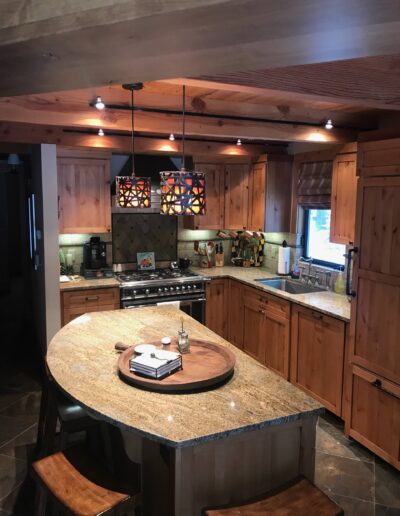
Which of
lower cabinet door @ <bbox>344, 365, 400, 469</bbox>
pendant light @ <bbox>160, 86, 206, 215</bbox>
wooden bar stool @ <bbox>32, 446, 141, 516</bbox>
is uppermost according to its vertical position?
pendant light @ <bbox>160, 86, 206, 215</bbox>

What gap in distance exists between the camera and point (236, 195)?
5.53m

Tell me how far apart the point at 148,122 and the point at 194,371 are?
6.36 feet

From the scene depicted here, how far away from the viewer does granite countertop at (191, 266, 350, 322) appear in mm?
3783

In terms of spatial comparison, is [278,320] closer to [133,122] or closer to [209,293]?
[209,293]

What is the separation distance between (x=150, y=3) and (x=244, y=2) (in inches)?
4.7

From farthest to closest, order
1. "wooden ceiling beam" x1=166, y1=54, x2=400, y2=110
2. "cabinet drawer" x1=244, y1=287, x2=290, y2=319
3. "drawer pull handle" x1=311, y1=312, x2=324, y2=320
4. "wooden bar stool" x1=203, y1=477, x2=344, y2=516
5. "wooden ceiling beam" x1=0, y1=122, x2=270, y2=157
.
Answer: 1. "cabinet drawer" x1=244, y1=287, x2=290, y2=319
2. "wooden ceiling beam" x1=0, y1=122, x2=270, y2=157
3. "drawer pull handle" x1=311, y1=312, x2=324, y2=320
4. "wooden bar stool" x1=203, y1=477, x2=344, y2=516
5. "wooden ceiling beam" x1=166, y1=54, x2=400, y2=110

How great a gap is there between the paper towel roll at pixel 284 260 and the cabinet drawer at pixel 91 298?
188 cm

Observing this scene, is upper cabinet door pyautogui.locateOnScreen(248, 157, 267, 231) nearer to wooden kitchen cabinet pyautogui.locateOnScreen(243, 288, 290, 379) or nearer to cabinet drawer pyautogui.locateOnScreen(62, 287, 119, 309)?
wooden kitchen cabinet pyautogui.locateOnScreen(243, 288, 290, 379)

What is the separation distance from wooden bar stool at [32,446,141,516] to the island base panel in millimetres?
203

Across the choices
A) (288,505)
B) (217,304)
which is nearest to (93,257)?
(217,304)

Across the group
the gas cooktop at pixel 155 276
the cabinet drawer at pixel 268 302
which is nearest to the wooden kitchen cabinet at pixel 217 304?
the gas cooktop at pixel 155 276

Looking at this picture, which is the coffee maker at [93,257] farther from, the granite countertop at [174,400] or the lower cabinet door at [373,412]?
the lower cabinet door at [373,412]

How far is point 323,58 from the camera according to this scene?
2.43 feet

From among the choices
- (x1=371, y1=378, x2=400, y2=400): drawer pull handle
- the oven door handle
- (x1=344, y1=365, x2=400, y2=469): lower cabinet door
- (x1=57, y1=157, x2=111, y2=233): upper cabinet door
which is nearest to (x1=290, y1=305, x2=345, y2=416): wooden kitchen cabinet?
(x1=344, y1=365, x2=400, y2=469): lower cabinet door
